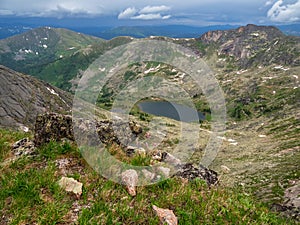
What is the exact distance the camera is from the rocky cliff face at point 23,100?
406ft

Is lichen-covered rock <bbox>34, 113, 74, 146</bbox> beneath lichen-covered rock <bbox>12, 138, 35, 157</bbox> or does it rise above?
above

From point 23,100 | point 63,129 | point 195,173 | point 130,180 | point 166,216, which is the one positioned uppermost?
point 63,129

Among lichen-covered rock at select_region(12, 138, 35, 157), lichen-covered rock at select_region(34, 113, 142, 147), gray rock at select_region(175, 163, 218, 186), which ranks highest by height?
lichen-covered rock at select_region(34, 113, 142, 147)

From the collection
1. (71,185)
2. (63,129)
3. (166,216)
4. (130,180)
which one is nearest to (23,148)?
(63,129)

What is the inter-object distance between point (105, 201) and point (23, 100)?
496 feet

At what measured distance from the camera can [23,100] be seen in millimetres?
145625

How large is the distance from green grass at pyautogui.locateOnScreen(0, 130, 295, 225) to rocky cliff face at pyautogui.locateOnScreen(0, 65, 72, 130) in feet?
372

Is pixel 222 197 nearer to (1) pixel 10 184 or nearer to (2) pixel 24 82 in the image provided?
(1) pixel 10 184

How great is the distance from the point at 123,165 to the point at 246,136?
17902cm

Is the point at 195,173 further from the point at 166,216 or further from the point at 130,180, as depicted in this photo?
the point at 166,216

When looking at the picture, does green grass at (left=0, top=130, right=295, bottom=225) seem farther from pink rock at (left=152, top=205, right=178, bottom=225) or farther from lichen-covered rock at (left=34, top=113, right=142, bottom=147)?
lichen-covered rock at (left=34, top=113, right=142, bottom=147)

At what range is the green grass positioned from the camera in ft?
26.2

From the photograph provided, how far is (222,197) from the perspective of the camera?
31.7ft

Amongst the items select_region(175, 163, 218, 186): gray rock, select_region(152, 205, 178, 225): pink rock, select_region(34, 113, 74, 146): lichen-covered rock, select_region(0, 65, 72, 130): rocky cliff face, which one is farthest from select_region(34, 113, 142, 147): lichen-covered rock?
select_region(0, 65, 72, 130): rocky cliff face
